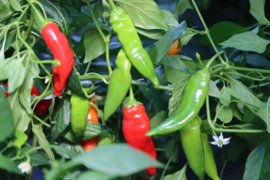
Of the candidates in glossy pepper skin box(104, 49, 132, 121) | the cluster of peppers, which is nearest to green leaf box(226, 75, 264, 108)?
the cluster of peppers

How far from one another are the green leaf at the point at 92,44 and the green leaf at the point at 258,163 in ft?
1.36

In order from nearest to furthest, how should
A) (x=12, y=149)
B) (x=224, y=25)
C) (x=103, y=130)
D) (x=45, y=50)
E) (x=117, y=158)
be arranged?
(x=117, y=158) < (x=12, y=149) < (x=103, y=130) < (x=224, y=25) < (x=45, y=50)

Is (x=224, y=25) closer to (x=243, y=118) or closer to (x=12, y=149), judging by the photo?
(x=243, y=118)

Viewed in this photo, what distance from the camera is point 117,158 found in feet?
0.84

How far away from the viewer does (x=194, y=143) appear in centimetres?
53

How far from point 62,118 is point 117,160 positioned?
0.33 m

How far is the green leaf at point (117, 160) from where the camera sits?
0.24 m

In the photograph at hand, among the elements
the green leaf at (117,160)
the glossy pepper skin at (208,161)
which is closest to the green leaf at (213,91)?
the glossy pepper skin at (208,161)

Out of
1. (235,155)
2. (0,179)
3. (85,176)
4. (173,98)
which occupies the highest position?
(85,176)

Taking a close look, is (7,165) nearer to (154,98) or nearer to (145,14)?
(145,14)

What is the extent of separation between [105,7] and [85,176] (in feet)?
1.34

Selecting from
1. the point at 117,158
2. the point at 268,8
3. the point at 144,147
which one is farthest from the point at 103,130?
the point at 268,8

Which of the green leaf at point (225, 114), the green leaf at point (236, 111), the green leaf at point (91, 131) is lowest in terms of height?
the green leaf at point (236, 111)

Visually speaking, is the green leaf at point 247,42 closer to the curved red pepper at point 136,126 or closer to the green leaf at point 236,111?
the green leaf at point 236,111
